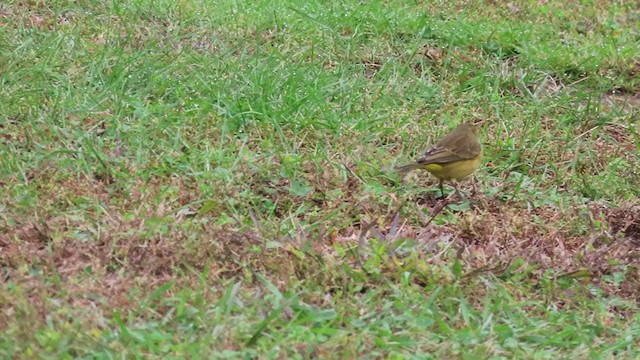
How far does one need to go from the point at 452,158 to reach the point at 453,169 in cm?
12

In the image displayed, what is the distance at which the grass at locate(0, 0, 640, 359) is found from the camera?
4559 mm

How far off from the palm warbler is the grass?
19cm

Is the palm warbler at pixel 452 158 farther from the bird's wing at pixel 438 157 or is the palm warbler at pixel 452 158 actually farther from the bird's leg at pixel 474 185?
the bird's leg at pixel 474 185

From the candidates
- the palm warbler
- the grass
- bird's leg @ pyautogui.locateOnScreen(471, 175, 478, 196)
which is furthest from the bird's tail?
bird's leg @ pyautogui.locateOnScreen(471, 175, 478, 196)

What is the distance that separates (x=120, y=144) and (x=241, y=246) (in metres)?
1.33

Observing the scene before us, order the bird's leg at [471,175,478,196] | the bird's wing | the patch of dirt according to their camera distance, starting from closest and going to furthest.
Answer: the patch of dirt → the bird's wing → the bird's leg at [471,175,478,196]

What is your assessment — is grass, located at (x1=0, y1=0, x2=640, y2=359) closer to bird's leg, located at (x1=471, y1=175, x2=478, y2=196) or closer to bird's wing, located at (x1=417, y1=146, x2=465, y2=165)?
bird's leg, located at (x1=471, y1=175, x2=478, y2=196)

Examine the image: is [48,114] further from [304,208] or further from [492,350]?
[492,350]

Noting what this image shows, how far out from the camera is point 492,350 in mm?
4543

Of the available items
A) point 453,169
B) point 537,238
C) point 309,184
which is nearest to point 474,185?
point 453,169

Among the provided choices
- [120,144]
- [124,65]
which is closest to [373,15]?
[124,65]

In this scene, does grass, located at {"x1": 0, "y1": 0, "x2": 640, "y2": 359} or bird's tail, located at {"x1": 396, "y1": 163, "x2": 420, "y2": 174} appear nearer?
grass, located at {"x1": 0, "y1": 0, "x2": 640, "y2": 359}

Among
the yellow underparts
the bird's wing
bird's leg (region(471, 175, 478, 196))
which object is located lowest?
bird's leg (region(471, 175, 478, 196))

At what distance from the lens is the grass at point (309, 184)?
4559mm
